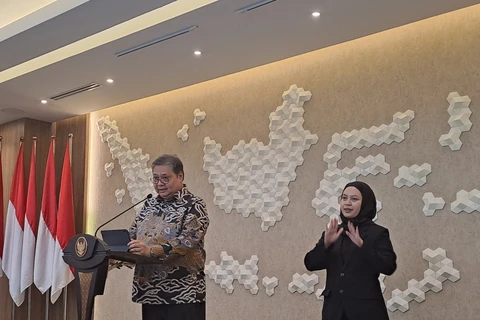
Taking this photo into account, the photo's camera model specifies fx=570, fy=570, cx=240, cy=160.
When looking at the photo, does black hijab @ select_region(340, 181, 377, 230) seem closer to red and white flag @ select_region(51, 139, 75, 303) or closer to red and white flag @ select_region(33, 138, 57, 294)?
red and white flag @ select_region(51, 139, 75, 303)

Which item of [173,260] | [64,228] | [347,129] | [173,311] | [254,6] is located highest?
[254,6]

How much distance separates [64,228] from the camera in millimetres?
6332

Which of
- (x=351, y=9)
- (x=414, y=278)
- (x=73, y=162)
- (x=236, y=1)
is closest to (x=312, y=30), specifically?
(x=351, y=9)

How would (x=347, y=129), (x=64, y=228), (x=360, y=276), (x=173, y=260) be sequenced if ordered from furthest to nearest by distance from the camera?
(x=64, y=228) → (x=347, y=129) → (x=360, y=276) → (x=173, y=260)

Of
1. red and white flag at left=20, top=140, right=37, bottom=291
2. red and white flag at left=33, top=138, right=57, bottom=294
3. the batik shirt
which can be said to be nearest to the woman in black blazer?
the batik shirt

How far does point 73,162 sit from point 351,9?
4.08m

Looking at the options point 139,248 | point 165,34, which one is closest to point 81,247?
point 139,248

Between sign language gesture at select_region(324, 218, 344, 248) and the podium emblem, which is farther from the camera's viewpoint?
sign language gesture at select_region(324, 218, 344, 248)

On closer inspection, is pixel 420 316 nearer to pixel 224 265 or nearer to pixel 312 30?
pixel 224 265

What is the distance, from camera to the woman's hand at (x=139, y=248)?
2.68 metres

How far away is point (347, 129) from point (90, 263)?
269 cm

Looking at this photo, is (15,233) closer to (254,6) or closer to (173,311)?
(254,6)

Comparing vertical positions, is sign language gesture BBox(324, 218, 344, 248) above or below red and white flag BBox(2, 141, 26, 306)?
below

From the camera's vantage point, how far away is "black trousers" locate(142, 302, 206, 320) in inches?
113
